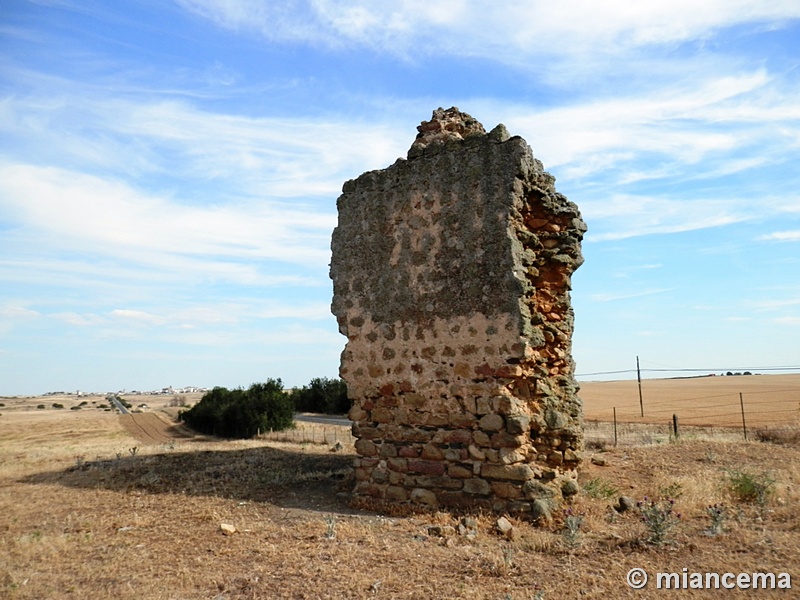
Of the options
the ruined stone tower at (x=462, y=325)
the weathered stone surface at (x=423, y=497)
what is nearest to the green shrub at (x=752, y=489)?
the ruined stone tower at (x=462, y=325)

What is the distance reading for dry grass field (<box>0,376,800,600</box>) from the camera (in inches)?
183

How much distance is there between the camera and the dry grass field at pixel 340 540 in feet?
15.3

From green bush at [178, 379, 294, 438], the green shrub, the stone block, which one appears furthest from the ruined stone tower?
green bush at [178, 379, 294, 438]

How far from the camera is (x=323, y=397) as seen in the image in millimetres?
36375

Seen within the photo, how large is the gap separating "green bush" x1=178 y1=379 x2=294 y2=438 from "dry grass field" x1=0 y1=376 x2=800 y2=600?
42.7ft

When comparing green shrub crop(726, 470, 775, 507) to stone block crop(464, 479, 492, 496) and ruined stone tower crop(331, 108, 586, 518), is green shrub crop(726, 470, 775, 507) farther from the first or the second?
stone block crop(464, 479, 492, 496)

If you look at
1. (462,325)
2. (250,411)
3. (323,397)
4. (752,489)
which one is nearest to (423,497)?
(462,325)

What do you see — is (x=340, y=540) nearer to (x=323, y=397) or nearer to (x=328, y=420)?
(x=328, y=420)

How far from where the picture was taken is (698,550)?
16.7 feet

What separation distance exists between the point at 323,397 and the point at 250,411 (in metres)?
13.7

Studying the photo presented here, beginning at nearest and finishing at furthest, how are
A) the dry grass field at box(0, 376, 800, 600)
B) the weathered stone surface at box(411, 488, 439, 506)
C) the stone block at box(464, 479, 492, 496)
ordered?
1. the dry grass field at box(0, 376, 800, 600)
2. the stone block at box(464, 479, 492, 496)
3. the weathered stone surface at box(411, 488, 439, 506)

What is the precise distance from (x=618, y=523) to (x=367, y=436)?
10.3ft

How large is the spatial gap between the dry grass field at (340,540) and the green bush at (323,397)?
26.1m

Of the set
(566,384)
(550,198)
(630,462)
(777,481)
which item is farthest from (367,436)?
(777,481)
